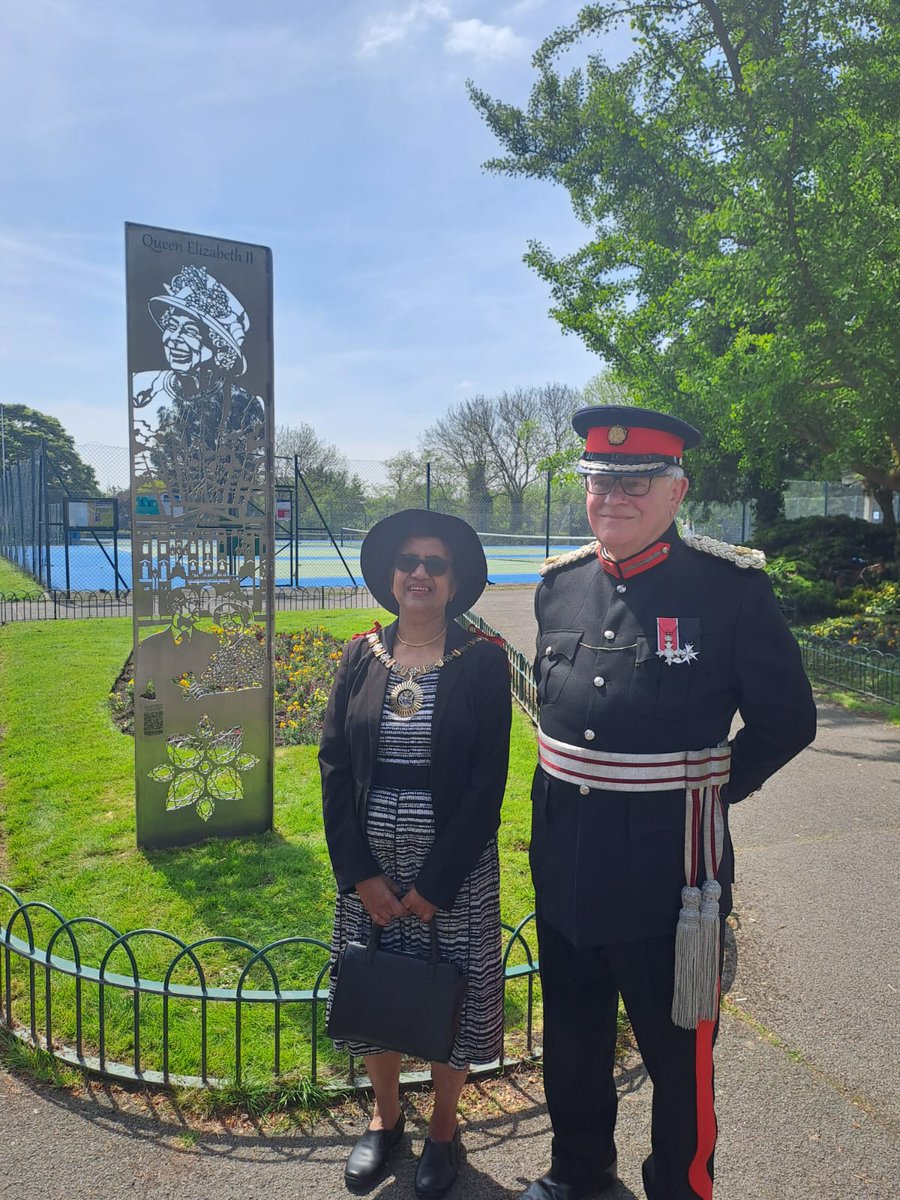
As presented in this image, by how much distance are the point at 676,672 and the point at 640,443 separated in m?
0.63

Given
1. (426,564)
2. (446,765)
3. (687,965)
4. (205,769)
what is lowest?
(205,769)

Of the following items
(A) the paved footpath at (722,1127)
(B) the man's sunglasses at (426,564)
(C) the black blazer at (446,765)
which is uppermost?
(B) the man's sunglasses at (426,564)

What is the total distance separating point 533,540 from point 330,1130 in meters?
30.1

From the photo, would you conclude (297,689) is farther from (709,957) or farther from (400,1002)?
(709,957)

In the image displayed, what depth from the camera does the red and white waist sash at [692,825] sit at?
6.89 feet

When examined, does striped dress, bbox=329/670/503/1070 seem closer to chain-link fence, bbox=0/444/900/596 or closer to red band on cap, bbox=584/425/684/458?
red band on cap, bbox=584/425/684/458

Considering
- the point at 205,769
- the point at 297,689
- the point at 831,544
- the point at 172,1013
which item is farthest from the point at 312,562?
the point at 172,1013

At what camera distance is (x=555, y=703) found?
2363 millimetres

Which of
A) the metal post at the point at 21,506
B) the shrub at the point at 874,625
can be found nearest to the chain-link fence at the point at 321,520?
the metal post at the point at 21,506

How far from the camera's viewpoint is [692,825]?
218 centimetres

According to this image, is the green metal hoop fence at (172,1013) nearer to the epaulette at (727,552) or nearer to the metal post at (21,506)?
the epaulette at (727,552)

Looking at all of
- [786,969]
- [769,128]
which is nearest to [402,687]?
[786,969]

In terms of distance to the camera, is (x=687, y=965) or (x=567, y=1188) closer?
(x=687, y=965)

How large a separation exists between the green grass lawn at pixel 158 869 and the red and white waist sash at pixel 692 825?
169 cm
